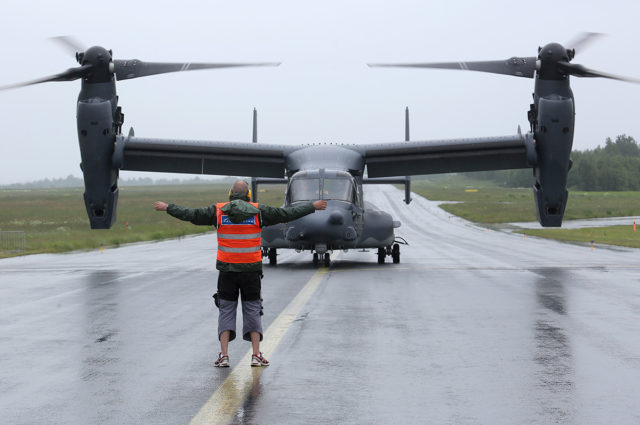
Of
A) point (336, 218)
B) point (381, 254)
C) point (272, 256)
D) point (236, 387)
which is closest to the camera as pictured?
point (236, 387)

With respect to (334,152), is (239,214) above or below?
below

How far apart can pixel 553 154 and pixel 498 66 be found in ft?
10.4

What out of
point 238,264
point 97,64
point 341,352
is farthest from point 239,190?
point 97,64

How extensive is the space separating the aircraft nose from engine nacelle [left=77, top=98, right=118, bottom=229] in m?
6.82

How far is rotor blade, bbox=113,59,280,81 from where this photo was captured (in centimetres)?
2347

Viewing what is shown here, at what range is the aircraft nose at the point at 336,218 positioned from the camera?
20.3 m

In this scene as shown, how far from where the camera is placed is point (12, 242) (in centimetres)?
4022

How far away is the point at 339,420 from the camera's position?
235 inches

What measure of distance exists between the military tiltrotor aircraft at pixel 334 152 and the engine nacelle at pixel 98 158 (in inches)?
1.1

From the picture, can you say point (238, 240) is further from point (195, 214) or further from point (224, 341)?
point (224, 341)

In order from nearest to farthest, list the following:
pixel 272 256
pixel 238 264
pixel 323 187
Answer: pixel 238 264
pixel 323 187
pixel 272 256

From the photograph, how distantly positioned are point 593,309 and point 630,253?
689 inches

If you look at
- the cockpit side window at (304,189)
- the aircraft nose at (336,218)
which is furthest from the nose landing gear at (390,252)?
the aircraft nose at (336,218)

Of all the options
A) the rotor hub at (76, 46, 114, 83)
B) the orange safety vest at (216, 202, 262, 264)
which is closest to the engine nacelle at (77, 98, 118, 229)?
the rotor hub at (76, 46, 114, 83)
